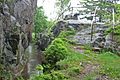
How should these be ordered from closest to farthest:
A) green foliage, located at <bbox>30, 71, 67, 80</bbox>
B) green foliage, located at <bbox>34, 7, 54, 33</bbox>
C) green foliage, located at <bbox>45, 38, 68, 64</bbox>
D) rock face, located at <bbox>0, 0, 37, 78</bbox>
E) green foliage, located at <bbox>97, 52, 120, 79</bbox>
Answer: rock face, located at <bbox>0, 0, 37, 78</bbox>
green foliage, located at <bbox>30, 71, 67, 80</bbox>
green foliage, located at <bbox>97, 52, 120, 79</bbox>
green foliage, located at <bbox>45, 38, 68, 64</bbox>
green foliage, located at <bbox>34, 7, 54, 33</bbox>

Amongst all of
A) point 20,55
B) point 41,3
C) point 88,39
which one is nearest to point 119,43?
point 88,39

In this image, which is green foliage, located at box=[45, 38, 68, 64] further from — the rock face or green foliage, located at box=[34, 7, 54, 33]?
green foliage, located at box=[34, 7, 54, 33]

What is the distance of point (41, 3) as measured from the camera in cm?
4128

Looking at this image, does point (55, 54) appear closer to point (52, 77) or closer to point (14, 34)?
point (52, 77)

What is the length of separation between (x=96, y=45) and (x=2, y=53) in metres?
11.6

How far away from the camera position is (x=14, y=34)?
1167 centimetres

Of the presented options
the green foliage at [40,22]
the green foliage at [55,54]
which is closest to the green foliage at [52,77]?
the green foliage at [55,54]

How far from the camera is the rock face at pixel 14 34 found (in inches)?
428

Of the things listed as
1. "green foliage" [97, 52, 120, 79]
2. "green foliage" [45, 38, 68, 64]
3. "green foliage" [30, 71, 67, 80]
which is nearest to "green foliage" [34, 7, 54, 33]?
"green foliage" [45, 38, 68, 64]

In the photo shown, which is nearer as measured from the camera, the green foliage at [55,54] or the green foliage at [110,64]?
the green foliage at [110,64]

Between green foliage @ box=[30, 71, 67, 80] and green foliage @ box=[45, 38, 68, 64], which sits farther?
green foliage @ box=[45, 38, 68, 64]

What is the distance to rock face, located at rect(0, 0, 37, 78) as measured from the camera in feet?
35.6

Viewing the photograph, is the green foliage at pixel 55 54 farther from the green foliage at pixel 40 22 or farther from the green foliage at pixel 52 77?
the green foliage at pixel 40 22

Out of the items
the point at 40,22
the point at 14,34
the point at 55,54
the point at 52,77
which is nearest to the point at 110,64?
→ the point at 55,54
